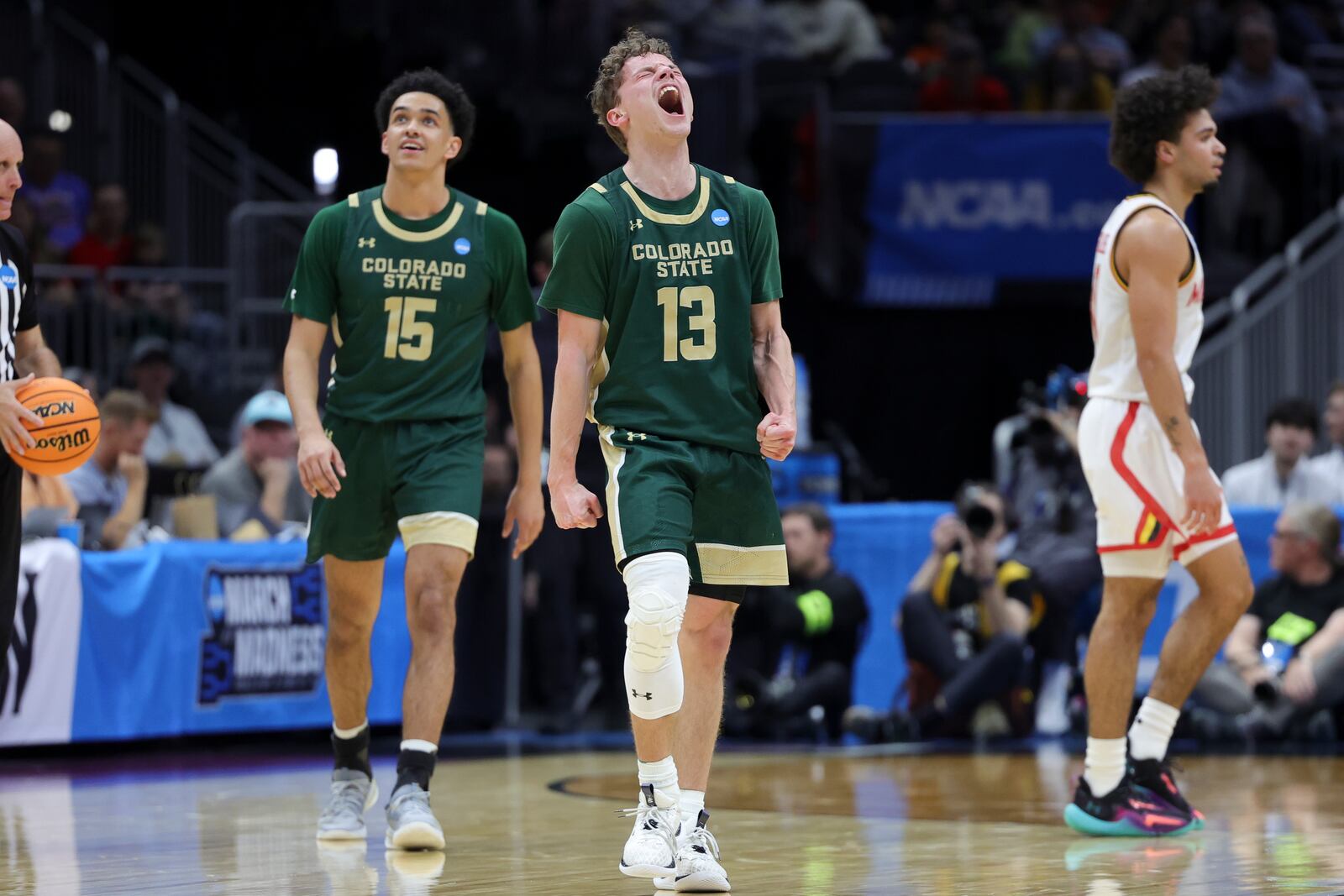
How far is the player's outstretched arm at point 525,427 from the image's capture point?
645 centimetres

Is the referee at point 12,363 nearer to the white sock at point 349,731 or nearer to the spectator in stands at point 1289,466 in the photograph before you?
the white sock at point 349,731

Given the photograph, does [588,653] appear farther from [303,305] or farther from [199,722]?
[303,305]

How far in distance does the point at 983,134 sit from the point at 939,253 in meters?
0.93

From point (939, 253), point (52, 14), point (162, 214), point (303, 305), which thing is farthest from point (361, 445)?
point (52, 14)

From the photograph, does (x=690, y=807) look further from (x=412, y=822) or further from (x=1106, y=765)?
(x=1106, y=765)

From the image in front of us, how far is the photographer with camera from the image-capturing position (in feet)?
35.9

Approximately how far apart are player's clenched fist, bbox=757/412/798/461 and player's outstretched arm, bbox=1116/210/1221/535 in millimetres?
1773

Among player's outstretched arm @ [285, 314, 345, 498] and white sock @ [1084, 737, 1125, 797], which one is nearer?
player's outstretched arm @ [285, 314, 345, 498]

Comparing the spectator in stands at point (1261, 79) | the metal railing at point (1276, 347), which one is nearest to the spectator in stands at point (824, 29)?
the spectator in stands at point (1261, 79)

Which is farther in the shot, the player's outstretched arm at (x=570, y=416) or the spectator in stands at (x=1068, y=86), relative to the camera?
the spectator in stands at (x=1068, y=86)

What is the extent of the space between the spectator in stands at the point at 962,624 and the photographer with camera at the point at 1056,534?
12 centimetres

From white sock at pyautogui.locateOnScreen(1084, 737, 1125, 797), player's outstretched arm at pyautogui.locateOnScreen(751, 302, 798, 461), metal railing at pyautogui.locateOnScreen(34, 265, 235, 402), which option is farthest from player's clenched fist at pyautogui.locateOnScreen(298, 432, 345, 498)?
metal railing at pyautogui.locateOnScreen(34, 265, 235, 402)

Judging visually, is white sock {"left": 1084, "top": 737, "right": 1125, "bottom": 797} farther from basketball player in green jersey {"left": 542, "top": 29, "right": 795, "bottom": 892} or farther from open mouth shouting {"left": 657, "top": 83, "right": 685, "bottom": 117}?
open mouth shouting {"left": 657, "top": 83, "right": 685, "bottom": 117}

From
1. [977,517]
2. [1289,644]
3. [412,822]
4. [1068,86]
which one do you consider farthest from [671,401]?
[1068,86]
